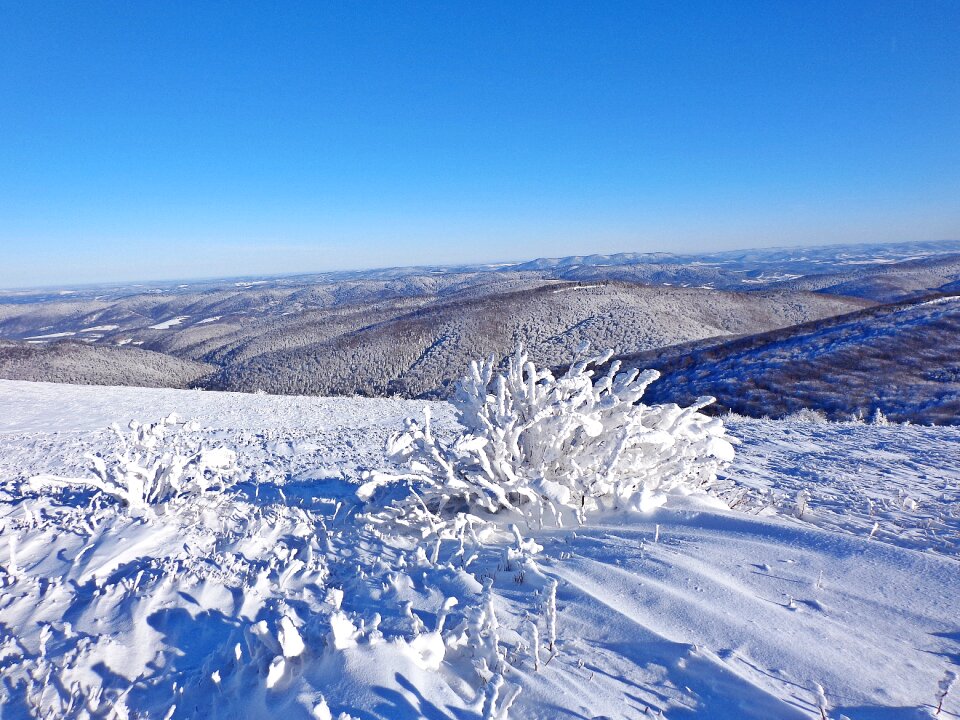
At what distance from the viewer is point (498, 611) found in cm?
257

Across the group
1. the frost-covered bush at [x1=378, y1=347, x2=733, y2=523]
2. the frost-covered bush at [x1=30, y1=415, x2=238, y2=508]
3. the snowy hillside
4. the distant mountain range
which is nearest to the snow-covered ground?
the frost-covered bush at [x1=30, y1=415, x2=238, y2=508]

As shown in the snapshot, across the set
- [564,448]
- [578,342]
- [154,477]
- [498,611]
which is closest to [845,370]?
[564,448]

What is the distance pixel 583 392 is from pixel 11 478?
23.7 feet

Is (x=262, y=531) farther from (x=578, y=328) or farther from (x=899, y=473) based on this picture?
(x=578, y=328)

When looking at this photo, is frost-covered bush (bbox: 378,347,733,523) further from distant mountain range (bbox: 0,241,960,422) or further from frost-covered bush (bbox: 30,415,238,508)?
distant mountain range (bbox: 0,241,960,422)

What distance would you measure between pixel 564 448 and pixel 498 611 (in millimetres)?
2469

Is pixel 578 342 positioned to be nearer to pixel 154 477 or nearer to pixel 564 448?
pixel 564 448

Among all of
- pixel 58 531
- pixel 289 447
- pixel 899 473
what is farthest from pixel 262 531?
pixel 899 473

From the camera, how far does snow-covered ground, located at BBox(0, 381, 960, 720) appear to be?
1893 mm

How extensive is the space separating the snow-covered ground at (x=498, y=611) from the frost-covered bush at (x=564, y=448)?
0.36 meters

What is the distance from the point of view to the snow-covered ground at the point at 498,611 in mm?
1893

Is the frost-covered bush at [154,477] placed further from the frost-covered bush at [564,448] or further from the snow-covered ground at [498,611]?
the frost-covered bush at [564,448]

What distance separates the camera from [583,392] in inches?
187

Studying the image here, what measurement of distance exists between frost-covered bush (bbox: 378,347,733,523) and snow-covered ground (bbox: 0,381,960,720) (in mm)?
364
